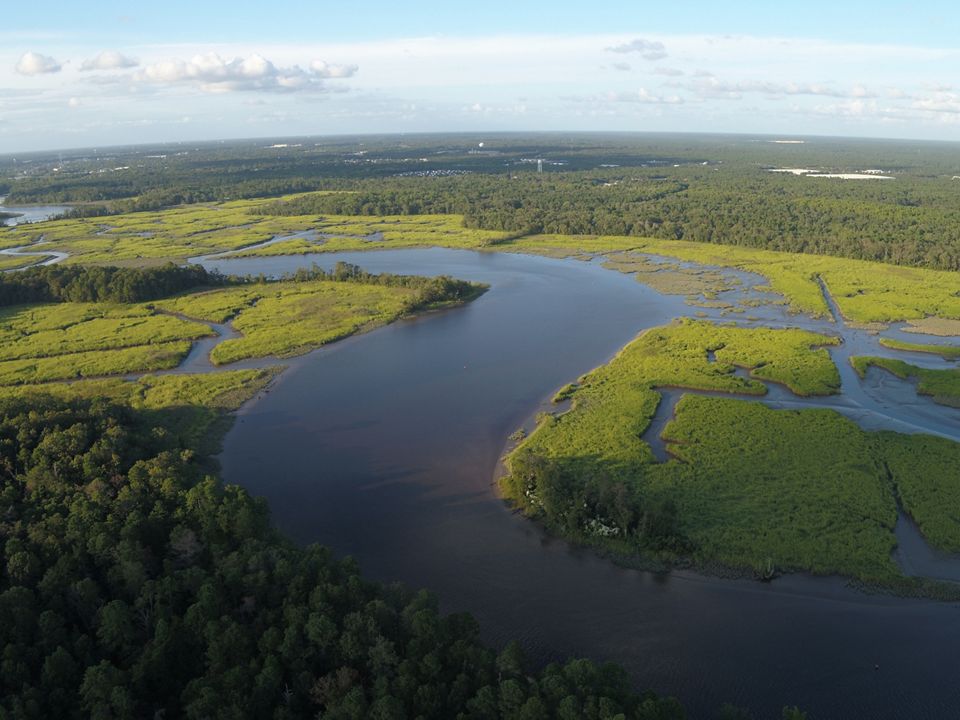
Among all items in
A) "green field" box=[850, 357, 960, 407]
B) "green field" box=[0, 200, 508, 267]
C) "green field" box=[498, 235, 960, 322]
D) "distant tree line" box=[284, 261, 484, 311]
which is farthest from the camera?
"green field" box=[0, 200, 508, 267]

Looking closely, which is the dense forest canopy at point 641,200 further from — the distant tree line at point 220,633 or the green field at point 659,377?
the distant tree line at point 220,633

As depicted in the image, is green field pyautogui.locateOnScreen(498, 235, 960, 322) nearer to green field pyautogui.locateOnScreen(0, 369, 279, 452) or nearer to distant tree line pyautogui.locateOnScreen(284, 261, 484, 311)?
distant tree line pyautogui.locateOnScreen(284, 261, 484, 311)

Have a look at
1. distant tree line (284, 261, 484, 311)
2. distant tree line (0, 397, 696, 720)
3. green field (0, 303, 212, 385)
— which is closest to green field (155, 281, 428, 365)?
distant tree line (284, 261, 484, 311)

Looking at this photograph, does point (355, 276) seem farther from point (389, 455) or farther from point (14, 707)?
point (14, 707)

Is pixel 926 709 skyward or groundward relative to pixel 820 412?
groundward

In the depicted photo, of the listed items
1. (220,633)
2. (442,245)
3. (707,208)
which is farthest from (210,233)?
(220,633)

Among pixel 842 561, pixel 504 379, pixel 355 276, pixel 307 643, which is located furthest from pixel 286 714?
pixel 355 276

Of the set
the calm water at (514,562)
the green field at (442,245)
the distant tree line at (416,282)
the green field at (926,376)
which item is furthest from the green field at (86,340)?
the green field at (926,376)
